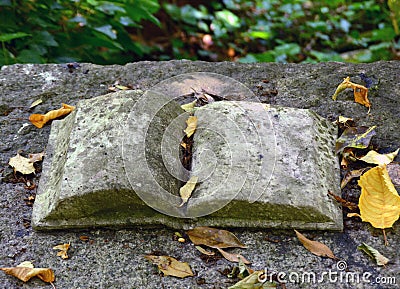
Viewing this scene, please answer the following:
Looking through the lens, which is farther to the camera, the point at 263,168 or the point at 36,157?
the point at 36,157

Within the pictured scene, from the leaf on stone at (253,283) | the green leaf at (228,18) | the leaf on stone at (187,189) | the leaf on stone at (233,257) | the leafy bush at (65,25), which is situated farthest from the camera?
the green leaf at (228,18)

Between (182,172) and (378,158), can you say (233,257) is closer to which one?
(182,172)

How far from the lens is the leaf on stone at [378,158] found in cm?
189

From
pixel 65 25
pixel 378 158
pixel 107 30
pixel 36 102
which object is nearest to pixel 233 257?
pixel 378 158

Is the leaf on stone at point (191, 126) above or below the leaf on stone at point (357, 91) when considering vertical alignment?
below

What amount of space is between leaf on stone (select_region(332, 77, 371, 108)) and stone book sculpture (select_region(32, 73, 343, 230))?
0.29 metres

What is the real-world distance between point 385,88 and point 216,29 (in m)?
2.44

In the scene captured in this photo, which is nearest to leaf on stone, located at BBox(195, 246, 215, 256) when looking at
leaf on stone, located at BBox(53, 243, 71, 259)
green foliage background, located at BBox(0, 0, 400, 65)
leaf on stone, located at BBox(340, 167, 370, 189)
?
leaf on stone, located at BBox(53, 243, 71, 259)

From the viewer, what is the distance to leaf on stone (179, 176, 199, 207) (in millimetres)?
1750

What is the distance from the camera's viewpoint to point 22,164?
2.00 metres

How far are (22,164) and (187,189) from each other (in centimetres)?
61

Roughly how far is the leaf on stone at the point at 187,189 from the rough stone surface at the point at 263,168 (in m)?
0.02

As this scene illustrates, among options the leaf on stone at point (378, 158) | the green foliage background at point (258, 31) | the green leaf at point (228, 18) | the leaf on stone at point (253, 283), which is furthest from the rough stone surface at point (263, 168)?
the green leaf at point (228, 18)

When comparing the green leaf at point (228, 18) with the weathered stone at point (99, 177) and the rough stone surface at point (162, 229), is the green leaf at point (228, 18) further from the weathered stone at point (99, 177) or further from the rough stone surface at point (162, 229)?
the weathered stone at point (99, 177)
